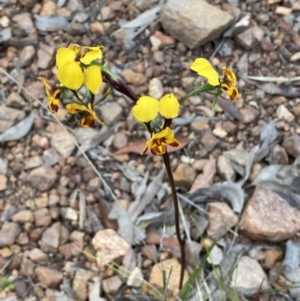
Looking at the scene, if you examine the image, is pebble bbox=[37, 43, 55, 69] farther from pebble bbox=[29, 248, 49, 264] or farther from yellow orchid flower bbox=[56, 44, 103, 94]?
yellow orchid flower bbox=[56, 44, 103, 94]

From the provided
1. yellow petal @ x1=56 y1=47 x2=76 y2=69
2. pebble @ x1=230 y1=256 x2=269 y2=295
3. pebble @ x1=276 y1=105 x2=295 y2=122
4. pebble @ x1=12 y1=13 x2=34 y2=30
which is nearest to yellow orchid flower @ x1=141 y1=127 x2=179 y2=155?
yellow petal @ x1=56 y1=47 x2=76 y2=69

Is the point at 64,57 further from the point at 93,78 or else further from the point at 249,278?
the point at 249,278

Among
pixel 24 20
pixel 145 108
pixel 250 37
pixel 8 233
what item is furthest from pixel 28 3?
pixel 145 108

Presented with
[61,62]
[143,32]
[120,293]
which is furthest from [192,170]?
[61,62]

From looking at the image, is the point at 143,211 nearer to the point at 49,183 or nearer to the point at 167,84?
the point at 49,183

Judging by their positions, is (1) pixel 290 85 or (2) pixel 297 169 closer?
(2) pixel 297 169

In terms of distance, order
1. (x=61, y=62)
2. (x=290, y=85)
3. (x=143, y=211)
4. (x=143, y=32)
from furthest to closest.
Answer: (x=143, y=32) < (x=290, y=85) < (x=143, y=211) < (x=61, y=62)
